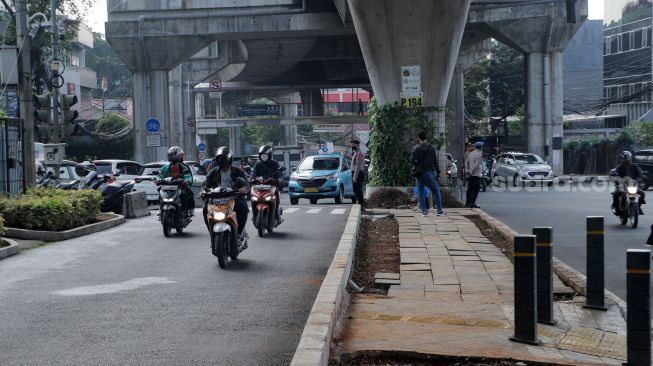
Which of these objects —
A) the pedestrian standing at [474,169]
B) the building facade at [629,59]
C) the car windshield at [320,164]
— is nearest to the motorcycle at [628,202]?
the pedestrian standing at [474,169]

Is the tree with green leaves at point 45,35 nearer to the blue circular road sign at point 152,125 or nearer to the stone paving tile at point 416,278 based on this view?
the blue circular road sign at point 152,125

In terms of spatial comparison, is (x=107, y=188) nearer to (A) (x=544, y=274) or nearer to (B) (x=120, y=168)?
(B) (x=120, y=168)

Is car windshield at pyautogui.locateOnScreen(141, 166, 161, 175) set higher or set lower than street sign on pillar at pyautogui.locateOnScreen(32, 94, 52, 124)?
lower

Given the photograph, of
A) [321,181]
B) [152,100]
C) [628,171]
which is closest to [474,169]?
[628,171]

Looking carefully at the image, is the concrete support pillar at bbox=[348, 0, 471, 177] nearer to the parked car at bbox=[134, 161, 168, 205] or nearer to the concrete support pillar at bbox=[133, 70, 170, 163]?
the parked car at bbox=[134, 161, 168, 205]

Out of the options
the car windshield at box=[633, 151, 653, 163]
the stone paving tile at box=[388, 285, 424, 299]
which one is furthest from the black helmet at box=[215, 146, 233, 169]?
the car windshield at box=[633, 151, 653, 163]

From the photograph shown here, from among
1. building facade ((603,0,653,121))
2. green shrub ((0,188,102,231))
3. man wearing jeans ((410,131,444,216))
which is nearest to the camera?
green shrub ((0,188,102,231))

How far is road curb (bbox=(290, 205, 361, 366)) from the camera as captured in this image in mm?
5512

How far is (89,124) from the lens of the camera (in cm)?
6325

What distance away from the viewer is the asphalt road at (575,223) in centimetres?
1264

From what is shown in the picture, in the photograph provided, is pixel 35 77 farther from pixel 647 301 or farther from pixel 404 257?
pixel 647 301

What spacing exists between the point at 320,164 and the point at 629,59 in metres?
42.9

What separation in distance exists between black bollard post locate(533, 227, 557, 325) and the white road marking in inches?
153

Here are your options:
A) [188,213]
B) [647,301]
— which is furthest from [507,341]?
[188,213]
